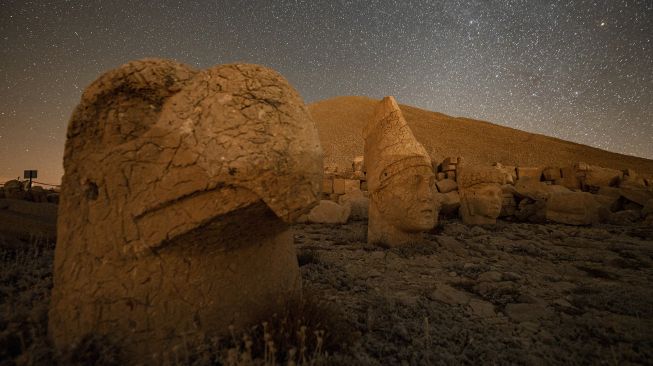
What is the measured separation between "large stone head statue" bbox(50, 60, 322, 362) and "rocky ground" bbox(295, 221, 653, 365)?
98 centimetres

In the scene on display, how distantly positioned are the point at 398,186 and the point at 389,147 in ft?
2.15

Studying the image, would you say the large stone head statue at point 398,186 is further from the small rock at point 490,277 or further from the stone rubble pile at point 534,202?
the stone rubble pile at point 534,202

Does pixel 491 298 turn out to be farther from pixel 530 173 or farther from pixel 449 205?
pixel 530 173

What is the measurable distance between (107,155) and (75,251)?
0.58 metres

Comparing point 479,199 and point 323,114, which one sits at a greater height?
point 323,114

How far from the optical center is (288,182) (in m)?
1.67

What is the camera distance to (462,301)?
2980 millimetres

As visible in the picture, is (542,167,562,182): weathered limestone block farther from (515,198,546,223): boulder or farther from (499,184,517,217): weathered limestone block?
(515,198,546,223): boulder

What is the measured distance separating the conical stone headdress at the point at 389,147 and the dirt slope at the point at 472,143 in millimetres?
19950

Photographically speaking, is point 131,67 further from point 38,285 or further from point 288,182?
point 38,285

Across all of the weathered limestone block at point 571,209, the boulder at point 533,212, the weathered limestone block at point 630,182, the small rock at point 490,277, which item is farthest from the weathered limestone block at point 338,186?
the weathered limestone block at point 630,182

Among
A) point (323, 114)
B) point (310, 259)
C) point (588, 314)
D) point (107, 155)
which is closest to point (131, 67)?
point (107, 155)

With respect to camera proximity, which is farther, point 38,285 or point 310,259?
point 310,259

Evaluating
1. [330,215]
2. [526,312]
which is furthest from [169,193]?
[330,215]
